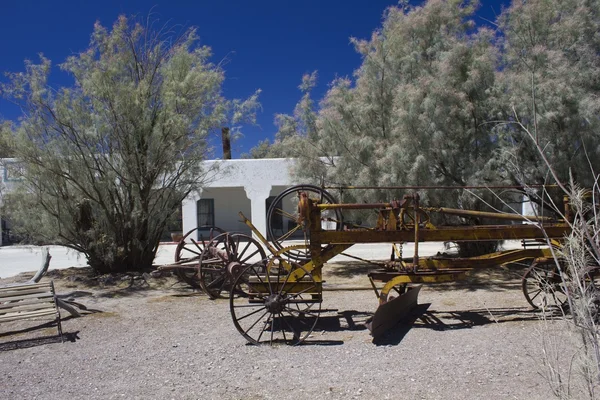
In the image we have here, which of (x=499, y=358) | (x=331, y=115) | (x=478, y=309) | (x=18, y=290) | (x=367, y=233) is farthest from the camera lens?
(x=331, y=115)

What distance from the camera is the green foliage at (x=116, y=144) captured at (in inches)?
415

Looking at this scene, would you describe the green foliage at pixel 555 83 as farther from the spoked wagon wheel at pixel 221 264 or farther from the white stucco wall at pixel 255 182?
the white stucco wall at pixel 255 182

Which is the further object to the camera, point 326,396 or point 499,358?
point 499,358

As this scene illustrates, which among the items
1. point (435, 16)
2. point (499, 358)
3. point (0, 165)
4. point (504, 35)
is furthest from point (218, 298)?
point (504, 35)

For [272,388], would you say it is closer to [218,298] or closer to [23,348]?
[23,348]

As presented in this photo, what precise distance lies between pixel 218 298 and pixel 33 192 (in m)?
5.29

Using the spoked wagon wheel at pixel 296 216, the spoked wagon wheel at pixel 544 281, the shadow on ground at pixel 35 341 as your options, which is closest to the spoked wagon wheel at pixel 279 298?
the spoked wagon wheel at pixel 296 216

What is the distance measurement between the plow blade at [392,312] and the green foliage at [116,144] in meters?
6.23

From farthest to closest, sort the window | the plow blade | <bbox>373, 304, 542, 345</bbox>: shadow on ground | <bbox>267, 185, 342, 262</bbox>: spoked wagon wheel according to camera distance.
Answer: the window → <bbox>267, 185, 342, 262</bbox>: spoked wagon wheel → <bbox>373, 304, 542, 345</bbox>: shadow on ground → the plow blade

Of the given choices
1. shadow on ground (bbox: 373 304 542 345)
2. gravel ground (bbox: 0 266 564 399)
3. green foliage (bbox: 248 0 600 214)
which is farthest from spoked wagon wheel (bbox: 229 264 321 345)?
green foliage (bbox: 248 0 600 214)

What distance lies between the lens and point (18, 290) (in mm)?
7172

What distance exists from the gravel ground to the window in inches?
625

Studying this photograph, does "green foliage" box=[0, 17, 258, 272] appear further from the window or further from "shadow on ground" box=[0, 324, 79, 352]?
the window

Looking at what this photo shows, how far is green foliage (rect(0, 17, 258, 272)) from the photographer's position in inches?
415
